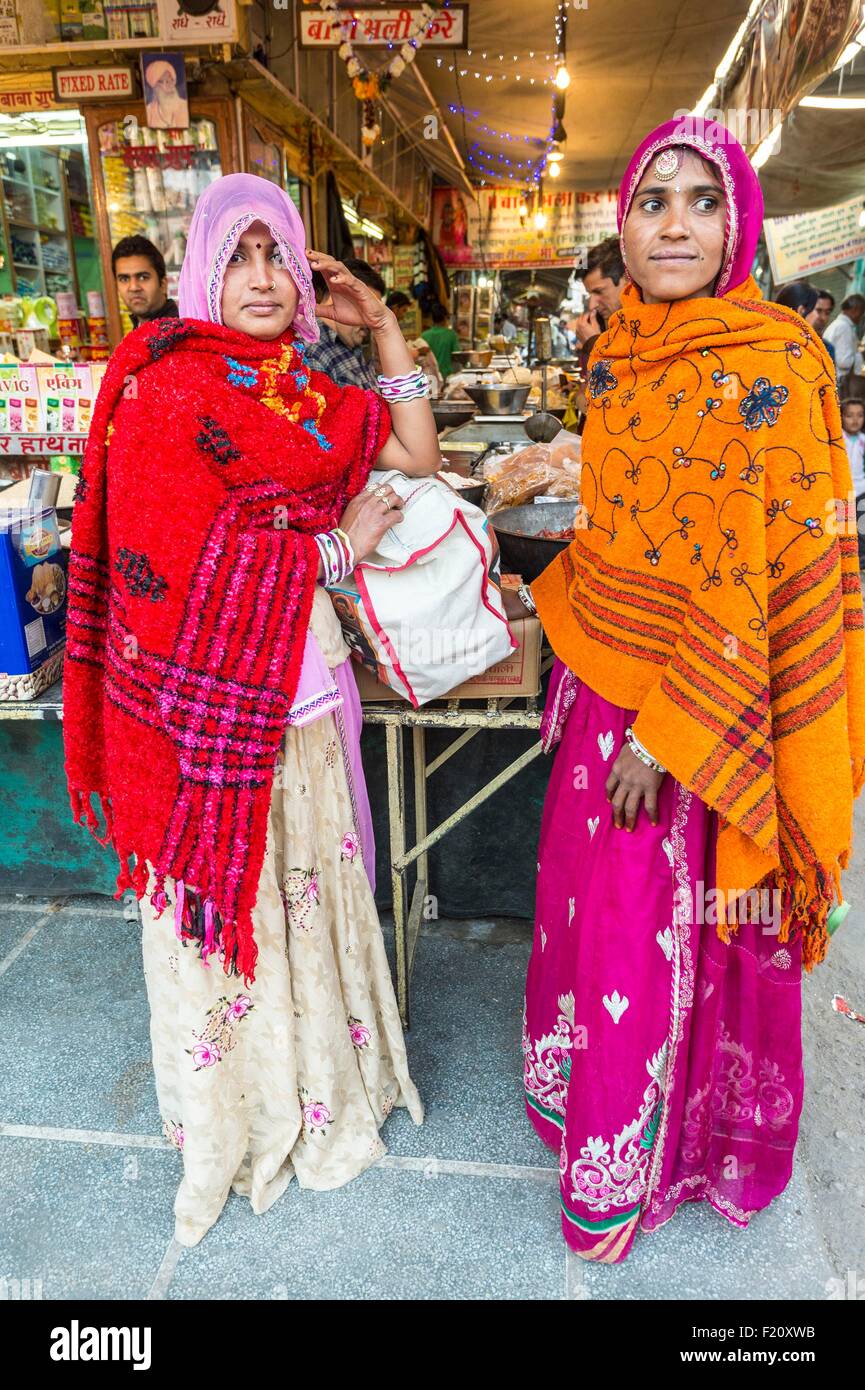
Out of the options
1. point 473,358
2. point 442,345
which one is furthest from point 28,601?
point 442,345

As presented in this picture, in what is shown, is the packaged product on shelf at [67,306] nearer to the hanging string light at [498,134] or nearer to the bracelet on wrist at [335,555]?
the bracelet on wrist at [335,555]

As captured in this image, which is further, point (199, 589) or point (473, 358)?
point (473, 358)

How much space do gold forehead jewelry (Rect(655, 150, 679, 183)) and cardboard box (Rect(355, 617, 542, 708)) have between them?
84cm

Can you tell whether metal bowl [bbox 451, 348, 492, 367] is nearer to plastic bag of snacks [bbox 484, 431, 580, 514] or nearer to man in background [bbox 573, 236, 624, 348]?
man in background [bbox 573, 236, 624, 348]

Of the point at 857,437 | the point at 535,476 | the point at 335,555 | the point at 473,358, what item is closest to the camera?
the point at 335,555

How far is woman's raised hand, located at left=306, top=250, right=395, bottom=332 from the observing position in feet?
5.33

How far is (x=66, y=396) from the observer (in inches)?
118

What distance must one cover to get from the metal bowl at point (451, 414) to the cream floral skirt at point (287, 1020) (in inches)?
127

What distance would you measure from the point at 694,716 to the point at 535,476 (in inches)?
48.8

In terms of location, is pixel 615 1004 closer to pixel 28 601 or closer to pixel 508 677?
pixel 508 677

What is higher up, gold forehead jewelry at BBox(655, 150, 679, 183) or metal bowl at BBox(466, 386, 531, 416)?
gold forehead jewelry at BBox(655, 150, 679, 183)

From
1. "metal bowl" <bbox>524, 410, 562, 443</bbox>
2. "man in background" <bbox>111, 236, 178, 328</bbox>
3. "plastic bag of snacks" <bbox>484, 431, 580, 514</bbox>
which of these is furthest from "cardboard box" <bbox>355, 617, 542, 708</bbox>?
"man in background" <bbox>111, 236, 178, 328</bbox>

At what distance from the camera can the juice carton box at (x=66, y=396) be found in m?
2.98
